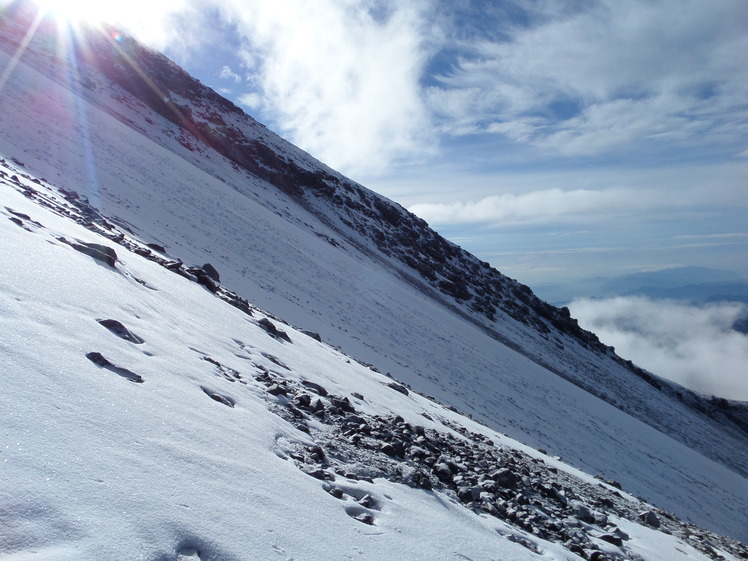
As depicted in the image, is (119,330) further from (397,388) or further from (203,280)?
(397,388)

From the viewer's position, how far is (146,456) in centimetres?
356

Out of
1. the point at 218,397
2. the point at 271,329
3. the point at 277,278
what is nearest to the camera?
the point at 218,397

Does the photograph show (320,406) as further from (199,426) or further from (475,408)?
(475,408)

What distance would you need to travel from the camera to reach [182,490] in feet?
11.2

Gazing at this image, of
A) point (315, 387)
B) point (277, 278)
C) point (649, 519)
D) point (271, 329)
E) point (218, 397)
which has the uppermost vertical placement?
point (277, 278)

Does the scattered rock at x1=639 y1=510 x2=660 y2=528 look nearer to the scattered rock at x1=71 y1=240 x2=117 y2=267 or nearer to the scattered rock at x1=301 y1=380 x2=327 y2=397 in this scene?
the scattered rock at x1=301 y1=380 x2=327 y2=397

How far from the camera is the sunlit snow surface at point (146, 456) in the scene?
277 cm

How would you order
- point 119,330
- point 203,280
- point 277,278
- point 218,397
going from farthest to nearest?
point 277,278
point 203,280
point 119,330
point 218,397

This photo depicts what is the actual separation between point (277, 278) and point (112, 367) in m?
16.8

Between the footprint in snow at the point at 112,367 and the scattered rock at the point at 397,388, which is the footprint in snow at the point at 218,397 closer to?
the footprint in snow at the point at 112,367

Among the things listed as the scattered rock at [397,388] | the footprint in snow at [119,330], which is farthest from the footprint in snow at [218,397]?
the scattered rock at [397,388]

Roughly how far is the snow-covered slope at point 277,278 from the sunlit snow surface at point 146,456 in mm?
92

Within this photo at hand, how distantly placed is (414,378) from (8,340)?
1597 cm

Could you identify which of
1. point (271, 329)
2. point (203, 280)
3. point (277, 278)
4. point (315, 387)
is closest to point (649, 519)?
point (315, 387)
